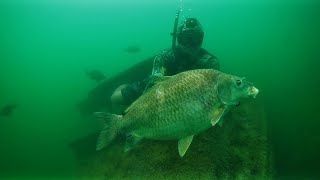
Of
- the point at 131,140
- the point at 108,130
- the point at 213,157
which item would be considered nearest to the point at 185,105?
the point at 131,140

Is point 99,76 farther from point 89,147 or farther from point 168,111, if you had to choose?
point 168,111

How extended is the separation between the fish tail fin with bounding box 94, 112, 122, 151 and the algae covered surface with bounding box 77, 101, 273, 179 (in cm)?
142

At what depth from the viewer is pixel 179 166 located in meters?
4.50

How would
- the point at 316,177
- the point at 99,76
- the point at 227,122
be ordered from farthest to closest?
the point at 99,76 < the point at 316,177 < the point at 227,122

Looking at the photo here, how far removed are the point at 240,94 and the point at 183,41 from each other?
2686mm

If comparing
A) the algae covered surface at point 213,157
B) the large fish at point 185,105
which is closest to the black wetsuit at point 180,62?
the algae covered surface at point 213,157

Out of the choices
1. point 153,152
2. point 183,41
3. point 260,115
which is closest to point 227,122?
point 260,115

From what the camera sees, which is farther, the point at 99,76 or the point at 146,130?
the point at 99,76

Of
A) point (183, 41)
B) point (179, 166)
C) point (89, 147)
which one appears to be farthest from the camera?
point (89, 147)

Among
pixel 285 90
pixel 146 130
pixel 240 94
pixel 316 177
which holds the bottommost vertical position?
pixel 285 90

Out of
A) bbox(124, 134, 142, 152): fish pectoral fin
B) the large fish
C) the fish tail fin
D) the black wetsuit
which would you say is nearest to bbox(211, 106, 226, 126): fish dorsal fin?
the large fish

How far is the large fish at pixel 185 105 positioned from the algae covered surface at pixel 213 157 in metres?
1.36

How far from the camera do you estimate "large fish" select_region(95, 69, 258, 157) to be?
3.13 m

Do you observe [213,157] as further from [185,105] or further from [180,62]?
[180,62]
